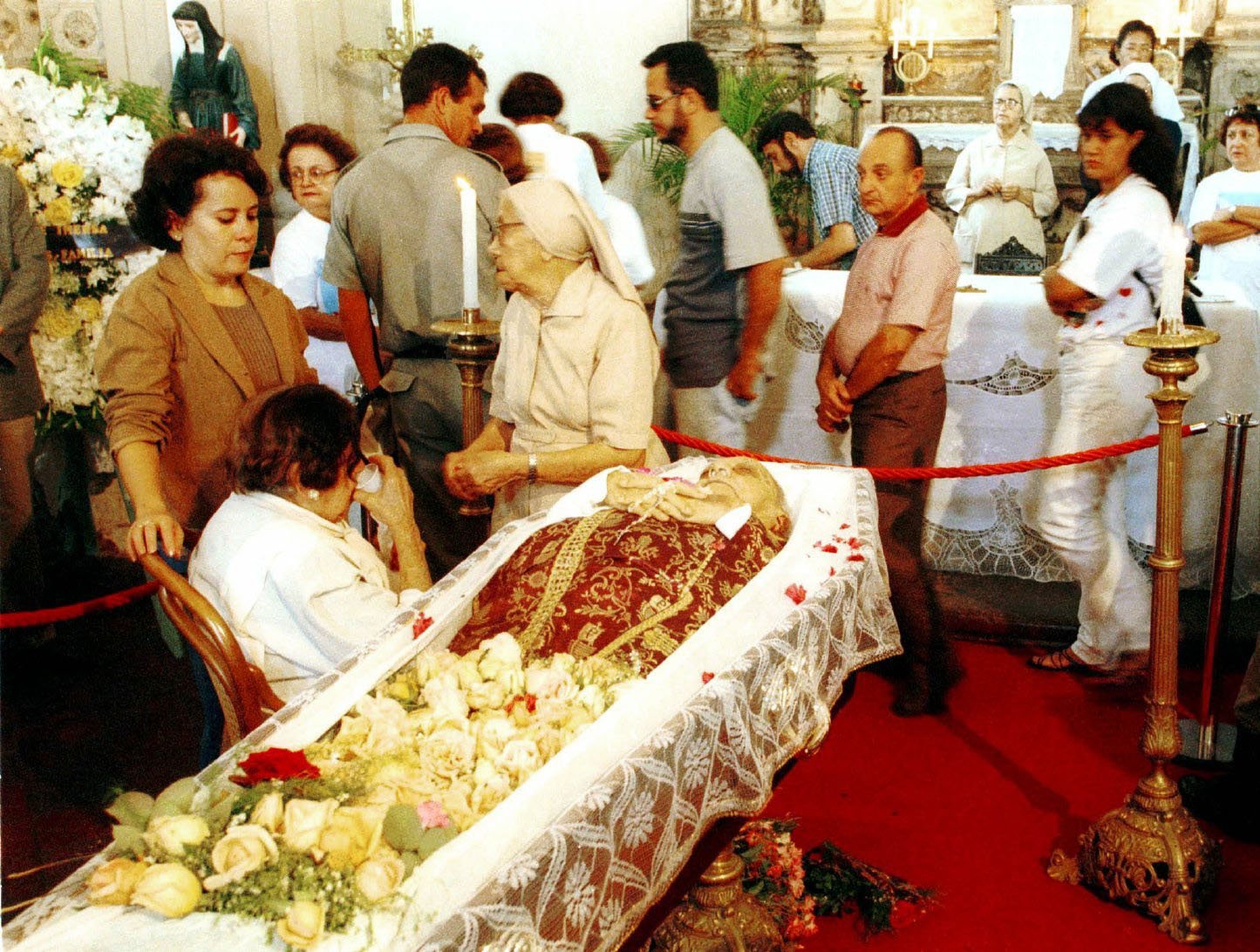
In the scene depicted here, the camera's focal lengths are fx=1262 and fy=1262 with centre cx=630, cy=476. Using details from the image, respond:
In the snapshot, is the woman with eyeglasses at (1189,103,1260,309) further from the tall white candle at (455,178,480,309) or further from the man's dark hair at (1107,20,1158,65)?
the tall white candle at (455,178,480,309)

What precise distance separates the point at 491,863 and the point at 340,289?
2704 millimetres

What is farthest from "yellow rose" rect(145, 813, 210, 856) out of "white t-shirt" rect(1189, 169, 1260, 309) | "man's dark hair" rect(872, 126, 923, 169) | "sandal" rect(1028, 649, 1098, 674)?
"white t-shirt" rect(1189, 169, 1260, 309)

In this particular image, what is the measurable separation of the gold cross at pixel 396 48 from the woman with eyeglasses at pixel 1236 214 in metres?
3.95

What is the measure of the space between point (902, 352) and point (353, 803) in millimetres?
2625

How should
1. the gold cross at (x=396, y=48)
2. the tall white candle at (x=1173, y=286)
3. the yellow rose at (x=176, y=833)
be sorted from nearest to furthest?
1. the yellow rose at (x=176, y=833)
2. the tall white candle at (x=1173, y=286)
3. the gold cross at (x=396, y=48)

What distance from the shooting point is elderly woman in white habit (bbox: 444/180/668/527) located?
9.46ft

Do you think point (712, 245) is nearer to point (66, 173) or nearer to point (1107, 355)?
point (1107, 355)

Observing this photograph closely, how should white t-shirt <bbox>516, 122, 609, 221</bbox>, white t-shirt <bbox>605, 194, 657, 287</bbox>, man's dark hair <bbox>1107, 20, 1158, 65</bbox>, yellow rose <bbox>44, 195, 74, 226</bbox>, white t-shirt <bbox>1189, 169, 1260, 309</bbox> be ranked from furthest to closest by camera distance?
man's dark hair <bbox>1107, 20, 1158, 65</bbox> → white t-shirt <bbox>1189, 169, 1260, 309</bbox> → white t-shirt <bbox>605, 194, 657, 287</bbox> → white t-shirt <bbox>516, 122, 609, 221</bbox> → yellow rose <bbox>44, 195, 74, 226</bbox>

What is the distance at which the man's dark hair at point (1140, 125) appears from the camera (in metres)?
3.84

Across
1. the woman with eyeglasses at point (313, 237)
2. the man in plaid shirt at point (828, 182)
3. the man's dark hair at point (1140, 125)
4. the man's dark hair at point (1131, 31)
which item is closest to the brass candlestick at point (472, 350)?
the woman with eyeglasses at point (313, 237)

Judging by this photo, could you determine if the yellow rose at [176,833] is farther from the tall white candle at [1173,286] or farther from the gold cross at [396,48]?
the gold cross at [396,48]

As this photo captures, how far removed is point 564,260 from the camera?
2.93 m

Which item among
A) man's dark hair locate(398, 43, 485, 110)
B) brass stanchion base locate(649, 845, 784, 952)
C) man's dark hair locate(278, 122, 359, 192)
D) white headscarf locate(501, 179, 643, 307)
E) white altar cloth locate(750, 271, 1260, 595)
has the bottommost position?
brass stanchion base locate(649, 845, 784, 952)

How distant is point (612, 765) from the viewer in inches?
74.2
